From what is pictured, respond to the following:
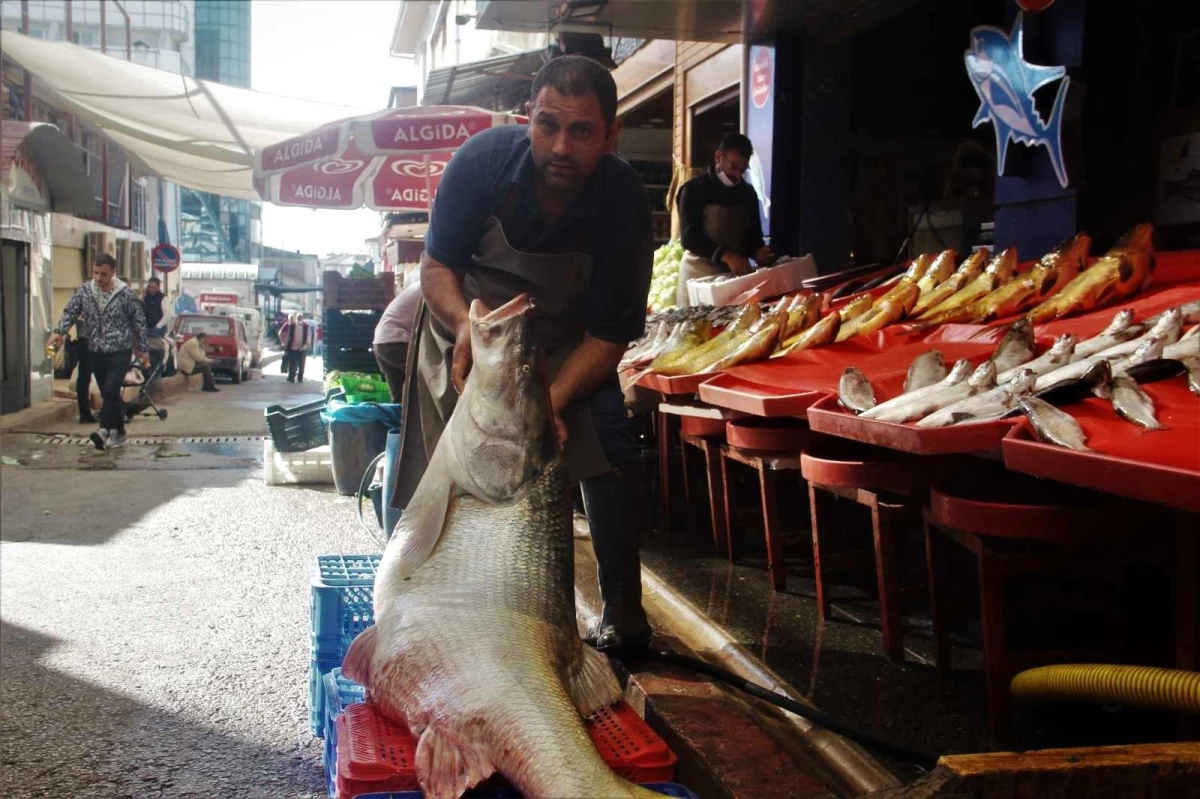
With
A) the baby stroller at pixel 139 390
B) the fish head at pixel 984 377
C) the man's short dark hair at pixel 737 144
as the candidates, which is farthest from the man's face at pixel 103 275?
the fish head at pixel 984 377

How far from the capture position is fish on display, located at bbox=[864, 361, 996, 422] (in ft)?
11.8

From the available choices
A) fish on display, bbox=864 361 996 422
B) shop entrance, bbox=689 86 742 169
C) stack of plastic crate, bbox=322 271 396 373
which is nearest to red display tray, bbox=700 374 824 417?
fish on display, bbox=864 361 996 422

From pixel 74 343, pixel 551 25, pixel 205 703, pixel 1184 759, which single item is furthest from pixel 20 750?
pixel 74 343

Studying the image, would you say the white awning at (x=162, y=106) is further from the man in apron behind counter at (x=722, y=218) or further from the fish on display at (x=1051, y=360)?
the fish on display at (x=1051, y=360)

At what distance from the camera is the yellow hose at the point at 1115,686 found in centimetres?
221

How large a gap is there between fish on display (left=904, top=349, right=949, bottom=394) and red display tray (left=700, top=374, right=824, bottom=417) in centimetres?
36

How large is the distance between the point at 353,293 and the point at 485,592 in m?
12.0

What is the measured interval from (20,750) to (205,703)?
739mm

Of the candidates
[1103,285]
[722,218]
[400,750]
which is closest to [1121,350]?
[1103,285]

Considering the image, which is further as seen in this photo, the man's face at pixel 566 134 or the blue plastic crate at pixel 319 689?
the blue plastic crate at pixel 319 689

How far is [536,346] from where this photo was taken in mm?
3027

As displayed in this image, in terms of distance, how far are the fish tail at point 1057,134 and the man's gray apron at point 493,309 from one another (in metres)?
3.62

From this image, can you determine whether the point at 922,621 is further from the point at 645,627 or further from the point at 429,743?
the point at 429,743

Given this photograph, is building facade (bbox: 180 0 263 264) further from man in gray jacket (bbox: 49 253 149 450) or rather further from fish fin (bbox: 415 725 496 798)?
fish fin (bbox: 415 725 496 798)
